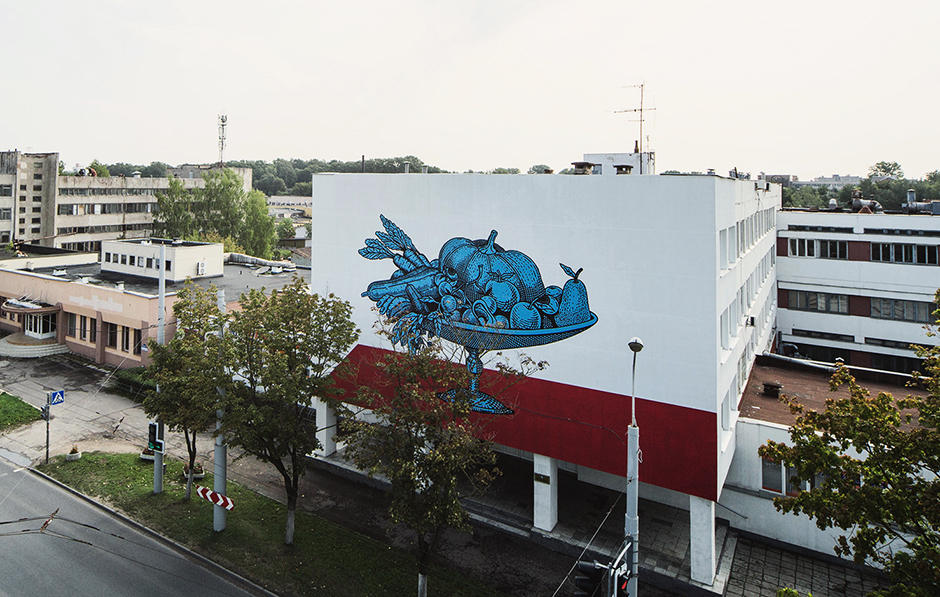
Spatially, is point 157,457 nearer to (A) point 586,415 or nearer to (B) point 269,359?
(B) point 269,359

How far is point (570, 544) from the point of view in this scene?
2103 centimetres

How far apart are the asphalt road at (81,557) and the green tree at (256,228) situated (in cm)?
5258

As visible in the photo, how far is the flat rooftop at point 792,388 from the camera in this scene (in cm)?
2378

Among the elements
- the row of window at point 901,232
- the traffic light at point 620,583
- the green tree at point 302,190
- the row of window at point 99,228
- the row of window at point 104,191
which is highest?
the green tree at point 302,190

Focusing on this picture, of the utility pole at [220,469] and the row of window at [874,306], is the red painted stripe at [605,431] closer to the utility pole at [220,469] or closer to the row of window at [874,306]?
the utility pole at [220,469]

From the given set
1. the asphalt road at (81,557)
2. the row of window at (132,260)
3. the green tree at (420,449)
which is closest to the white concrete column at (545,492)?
the green tree at (420,449)

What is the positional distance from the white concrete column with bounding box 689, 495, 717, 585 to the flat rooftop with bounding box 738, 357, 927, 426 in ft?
18.6

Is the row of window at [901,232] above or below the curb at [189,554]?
above

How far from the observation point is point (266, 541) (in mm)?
20906

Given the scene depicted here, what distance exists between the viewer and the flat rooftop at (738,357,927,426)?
78.0 ft

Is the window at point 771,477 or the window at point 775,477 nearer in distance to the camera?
the window at point 775,477

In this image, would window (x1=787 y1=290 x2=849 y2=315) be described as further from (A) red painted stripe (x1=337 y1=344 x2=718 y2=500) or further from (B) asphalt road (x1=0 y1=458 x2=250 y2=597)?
(B) asphalt road (x1=0 y1=458 x2=250 y2=597)

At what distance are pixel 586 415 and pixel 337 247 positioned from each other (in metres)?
13.0

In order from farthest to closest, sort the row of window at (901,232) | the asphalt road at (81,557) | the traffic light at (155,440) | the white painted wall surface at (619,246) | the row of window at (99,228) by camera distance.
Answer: the row of window at (99,228)
the row of window at (901,232)
the traffic light at (155,440)
the white painted wall surface at (619,246)
the asphalt road at (81,557)
